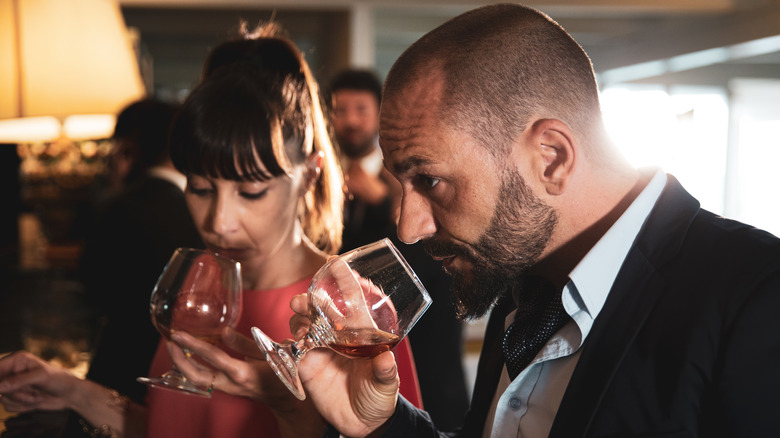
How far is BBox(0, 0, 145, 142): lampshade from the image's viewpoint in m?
1.80

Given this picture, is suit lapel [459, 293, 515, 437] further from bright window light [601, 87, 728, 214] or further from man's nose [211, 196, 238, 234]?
bright window light [601, 87, 728, 214]

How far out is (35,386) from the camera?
154 centimetres

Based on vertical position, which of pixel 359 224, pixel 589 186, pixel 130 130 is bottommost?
pixel 359 224

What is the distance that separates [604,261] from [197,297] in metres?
0.80

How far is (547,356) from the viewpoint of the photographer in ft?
3.81

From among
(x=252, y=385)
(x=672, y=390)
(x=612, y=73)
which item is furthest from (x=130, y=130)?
(x=612, y=73)

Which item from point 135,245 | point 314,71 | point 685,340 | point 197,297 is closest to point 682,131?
point 314,71

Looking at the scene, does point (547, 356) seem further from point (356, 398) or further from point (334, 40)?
point (334, 40)

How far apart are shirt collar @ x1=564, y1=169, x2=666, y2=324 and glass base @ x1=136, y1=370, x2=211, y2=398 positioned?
27.3 inches

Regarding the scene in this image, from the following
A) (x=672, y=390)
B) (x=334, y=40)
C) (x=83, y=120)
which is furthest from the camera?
(x=334, y=40)

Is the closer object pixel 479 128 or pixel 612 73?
pixel 479 128

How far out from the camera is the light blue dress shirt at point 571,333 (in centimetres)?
113

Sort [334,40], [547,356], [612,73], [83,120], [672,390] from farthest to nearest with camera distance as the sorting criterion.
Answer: [612,73]
[334,40]
[83,120]
[547,356]
[672,390]

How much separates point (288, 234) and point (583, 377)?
33.2 inches
